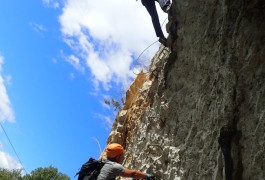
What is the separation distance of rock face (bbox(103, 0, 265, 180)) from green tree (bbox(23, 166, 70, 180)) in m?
25.7

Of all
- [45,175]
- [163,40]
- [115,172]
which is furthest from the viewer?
[45,175]

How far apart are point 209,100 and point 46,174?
28748 mm

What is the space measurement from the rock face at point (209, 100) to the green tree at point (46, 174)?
25.7 meters

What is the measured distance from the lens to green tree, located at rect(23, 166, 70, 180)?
1195 inches

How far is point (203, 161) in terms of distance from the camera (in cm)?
389

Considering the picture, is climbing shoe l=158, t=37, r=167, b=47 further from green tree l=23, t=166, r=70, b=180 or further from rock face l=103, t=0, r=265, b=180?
green tree l=23, t=166, r=70, b=180

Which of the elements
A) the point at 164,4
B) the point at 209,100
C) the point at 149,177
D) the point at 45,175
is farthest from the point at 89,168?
the point at 45,175

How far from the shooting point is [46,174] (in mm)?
30609

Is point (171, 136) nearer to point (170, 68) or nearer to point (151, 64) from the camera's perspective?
point (170, 68)

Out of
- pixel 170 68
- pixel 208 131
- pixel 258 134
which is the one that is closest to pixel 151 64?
pixel 170 68

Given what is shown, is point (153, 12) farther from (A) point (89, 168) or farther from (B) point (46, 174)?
(B) point (46, 174)

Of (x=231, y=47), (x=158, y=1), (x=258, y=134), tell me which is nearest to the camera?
(x=258, y=134)

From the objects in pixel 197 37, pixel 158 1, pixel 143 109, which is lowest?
pixel 197 37

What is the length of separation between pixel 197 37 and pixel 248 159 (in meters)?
2.20
